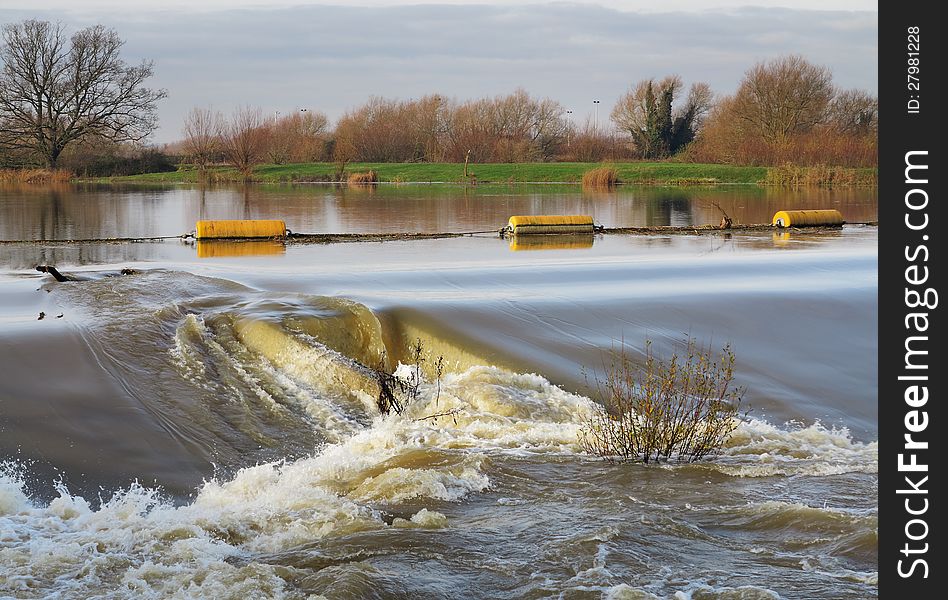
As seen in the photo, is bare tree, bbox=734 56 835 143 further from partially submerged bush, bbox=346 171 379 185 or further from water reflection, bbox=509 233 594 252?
water reflection, bbox=509 233 594 252

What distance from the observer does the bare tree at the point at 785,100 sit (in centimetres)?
6084

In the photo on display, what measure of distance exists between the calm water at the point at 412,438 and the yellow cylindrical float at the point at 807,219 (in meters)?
7.73

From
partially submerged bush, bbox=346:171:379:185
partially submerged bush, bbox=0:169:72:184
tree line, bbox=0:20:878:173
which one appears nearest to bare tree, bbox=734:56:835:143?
tree line, bbox=0:20:878:173

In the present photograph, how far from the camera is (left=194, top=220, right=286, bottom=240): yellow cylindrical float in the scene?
19906 millimetres

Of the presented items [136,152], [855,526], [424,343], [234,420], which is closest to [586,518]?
[855,526]

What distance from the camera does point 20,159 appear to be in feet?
176

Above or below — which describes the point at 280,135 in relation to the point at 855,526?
above

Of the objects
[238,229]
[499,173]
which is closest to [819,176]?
[499,173]

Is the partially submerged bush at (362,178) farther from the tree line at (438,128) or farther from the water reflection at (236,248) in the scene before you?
the water reflection at (236,248)

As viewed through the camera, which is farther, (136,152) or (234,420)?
(136,152)

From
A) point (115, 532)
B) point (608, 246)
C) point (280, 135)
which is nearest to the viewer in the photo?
point (115, 532)

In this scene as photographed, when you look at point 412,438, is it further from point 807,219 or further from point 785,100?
point 785,100
